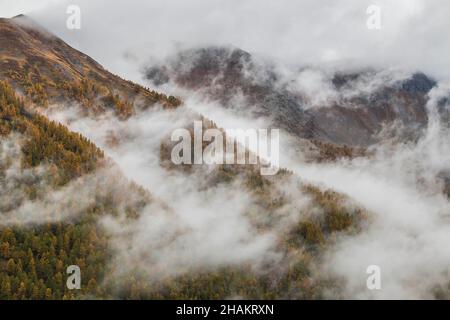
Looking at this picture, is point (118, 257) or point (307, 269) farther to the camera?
point (307, 269)

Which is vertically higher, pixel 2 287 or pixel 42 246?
pixel 42 246

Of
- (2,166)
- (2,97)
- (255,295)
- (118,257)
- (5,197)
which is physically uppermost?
(2,97)

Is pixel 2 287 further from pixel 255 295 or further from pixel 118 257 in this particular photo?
pixel 255 295

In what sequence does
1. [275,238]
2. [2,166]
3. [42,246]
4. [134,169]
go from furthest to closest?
1. [134,169]
2. [275,238]
3. [2,166]
4. [42,246]

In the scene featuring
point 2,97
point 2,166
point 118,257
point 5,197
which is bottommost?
point 118,257
